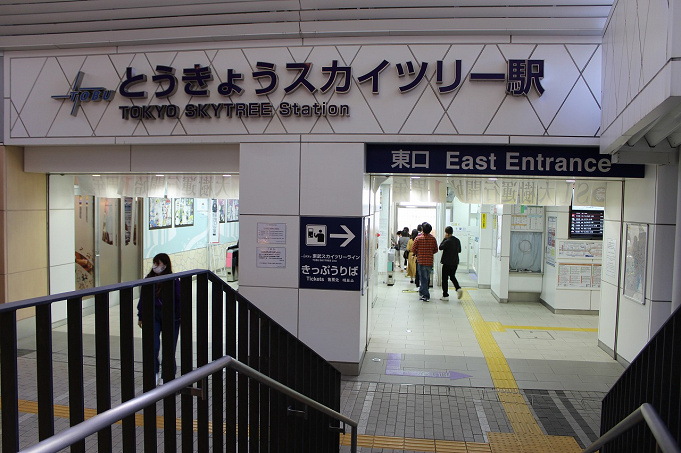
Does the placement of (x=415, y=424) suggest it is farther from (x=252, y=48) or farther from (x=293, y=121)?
(x=252, y=48)

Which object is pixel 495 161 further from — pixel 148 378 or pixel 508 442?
pixel 148 378

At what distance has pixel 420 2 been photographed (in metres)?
5.62

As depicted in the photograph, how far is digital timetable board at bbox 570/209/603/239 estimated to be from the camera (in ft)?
30.8

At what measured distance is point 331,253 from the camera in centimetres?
595

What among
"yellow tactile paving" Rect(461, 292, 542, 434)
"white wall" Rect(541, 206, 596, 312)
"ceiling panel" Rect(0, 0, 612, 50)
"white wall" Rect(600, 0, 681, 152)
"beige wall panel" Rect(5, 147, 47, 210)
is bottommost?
"yellow tactile paving" Rect(461, 292, 542, 434)

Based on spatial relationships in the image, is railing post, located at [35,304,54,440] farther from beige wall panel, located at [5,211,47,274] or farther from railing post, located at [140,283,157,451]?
beige wall panel, located at [5,211,47,274]

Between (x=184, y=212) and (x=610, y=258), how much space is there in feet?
29.2

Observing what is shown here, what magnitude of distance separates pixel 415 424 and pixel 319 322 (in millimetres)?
1743

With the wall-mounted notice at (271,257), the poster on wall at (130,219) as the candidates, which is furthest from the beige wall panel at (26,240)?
the wall-mounted notice at (271,257)

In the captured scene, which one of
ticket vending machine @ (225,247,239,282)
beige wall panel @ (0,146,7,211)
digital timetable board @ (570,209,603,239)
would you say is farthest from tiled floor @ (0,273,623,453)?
ticket vending machine @ (225,247,239,282)

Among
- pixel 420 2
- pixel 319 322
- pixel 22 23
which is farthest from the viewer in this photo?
pixel 22 23

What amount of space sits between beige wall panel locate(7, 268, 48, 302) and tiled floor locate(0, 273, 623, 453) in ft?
2.96

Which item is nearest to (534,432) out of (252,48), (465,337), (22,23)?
(465,337)

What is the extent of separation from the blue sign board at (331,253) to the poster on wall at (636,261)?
3358 mm
